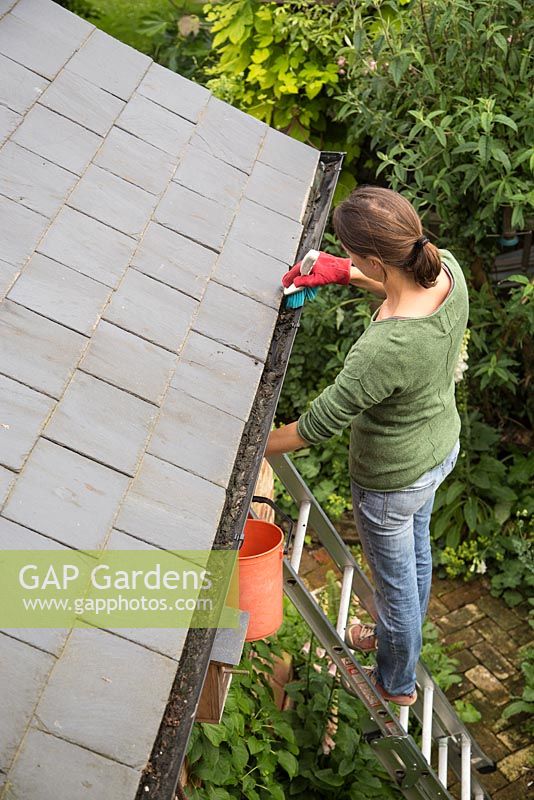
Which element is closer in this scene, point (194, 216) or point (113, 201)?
point (113, 201)

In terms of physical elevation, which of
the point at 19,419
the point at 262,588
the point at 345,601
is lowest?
the point at 345,601

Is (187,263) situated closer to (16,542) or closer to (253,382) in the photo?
(253,382)

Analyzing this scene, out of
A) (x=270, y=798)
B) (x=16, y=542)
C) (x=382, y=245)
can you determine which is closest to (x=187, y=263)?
(x=382, y=245)

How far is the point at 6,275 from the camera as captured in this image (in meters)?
2.47

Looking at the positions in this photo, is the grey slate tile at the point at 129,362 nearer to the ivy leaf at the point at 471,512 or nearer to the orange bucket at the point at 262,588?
the orange bucket at the point at 262,588

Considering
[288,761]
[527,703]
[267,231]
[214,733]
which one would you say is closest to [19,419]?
[267,231]

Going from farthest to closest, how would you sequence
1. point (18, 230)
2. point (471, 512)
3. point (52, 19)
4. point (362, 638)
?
point (471, 512) < point (362, 638) < point (52, 19) < point (18, 230)

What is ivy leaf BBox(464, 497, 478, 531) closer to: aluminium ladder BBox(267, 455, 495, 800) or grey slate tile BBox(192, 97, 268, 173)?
aluminium ladder BBox(267, 455, 495, 800)

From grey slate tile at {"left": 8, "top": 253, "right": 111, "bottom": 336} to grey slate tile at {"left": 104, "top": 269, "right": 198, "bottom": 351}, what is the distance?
0.05 metres

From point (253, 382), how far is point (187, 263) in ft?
1.59

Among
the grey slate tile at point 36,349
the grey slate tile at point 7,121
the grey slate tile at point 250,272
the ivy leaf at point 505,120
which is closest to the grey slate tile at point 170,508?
the grey slate tile at point 36,349

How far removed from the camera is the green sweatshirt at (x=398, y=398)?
267 centimetres

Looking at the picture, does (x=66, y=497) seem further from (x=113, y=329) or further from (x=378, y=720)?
(x=378, y=720)

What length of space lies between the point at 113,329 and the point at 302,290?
71 cm
